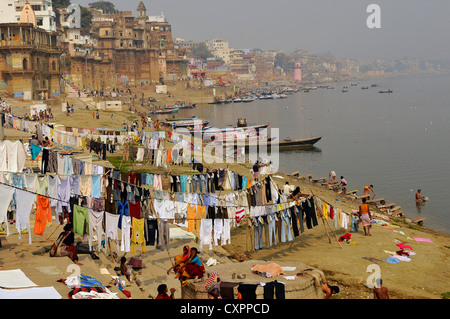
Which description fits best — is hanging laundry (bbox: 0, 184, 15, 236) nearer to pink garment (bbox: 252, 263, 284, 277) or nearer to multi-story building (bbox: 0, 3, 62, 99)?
pink garment (bbox: 252, 263, 284, 277)

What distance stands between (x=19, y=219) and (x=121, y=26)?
99.2 meters

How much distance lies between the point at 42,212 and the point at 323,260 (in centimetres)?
770

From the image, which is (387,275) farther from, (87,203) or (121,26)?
(121,26)

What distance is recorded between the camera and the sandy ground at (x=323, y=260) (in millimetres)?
11422

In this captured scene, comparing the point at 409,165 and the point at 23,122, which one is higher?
the point at 23,122

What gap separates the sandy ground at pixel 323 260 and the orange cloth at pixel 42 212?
2.09 feet

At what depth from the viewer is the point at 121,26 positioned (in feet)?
345

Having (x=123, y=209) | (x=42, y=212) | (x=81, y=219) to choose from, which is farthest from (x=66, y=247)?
(x=123, y=209)

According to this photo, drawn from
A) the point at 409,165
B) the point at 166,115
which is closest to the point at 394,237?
the point at 409,165

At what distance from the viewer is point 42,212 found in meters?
12.3

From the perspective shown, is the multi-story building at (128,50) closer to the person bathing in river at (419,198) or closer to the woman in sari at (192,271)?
the person bathing in river at (419,198)

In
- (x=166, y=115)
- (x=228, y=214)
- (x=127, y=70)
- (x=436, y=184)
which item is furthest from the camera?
(x=127, y=70)

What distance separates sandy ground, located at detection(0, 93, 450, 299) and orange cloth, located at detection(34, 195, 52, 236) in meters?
0.64

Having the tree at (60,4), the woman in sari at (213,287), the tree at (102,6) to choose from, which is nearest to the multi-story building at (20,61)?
the tree at (60,4)
